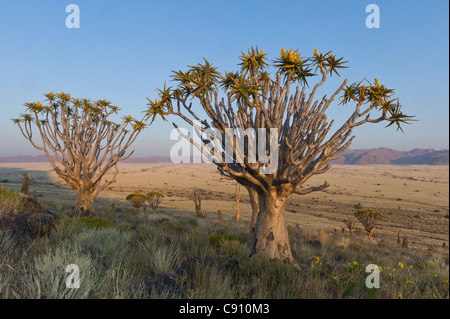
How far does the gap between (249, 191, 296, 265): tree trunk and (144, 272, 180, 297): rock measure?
346 cm

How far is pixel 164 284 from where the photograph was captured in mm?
3605

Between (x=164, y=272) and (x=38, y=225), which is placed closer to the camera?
(x=164, y=272)

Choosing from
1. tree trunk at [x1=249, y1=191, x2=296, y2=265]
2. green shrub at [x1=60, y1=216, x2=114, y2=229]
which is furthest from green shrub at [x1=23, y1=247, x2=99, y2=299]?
tree trunk at [x1=249, y1=191, x2=296, y2=265]

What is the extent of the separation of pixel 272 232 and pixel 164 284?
3.87m

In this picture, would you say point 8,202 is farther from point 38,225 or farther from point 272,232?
point 272,232

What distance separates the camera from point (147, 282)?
144 inches

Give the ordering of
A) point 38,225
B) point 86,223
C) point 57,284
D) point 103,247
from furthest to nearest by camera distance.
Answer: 1. point 86,223
2. point 38,225
3. point 103,247
4. point 57,284

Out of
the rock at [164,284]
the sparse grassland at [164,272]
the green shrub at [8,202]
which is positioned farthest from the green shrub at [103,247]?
the green shrub at [8,202]

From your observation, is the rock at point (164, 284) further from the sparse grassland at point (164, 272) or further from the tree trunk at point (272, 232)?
the tree trunk at point (272, 232)

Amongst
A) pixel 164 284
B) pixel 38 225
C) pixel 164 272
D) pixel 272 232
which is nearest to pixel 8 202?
pixel 38 225

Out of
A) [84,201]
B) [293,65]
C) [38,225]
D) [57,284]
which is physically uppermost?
[293,65]

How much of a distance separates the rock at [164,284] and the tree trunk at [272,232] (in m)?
3.46
